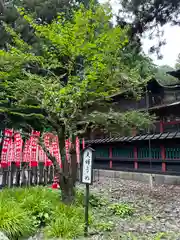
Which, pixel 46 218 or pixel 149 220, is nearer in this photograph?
pixel 46 218

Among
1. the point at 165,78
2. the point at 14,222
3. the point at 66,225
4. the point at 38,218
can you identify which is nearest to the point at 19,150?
the point at 38,218

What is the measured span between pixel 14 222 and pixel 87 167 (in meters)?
1.85

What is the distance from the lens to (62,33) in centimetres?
646

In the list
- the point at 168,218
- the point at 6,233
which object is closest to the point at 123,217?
the point at 168,218

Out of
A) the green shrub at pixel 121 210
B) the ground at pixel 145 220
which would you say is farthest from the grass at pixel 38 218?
the green shrub at pixel 121 210

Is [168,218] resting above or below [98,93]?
below

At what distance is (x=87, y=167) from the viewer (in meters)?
4.84

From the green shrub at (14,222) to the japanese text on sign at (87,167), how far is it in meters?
1.48

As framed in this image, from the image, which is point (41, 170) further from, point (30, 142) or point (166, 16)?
point (166, 16)

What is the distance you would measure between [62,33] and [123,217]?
18.0 ft

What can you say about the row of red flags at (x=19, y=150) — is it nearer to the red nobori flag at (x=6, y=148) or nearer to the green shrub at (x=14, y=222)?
the red nobori flag at (x=6, y=148)

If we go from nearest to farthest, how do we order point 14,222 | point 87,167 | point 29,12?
point 14,222 < point 87,167 < point 29,12

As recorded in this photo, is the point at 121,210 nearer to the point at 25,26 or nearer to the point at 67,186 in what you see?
the point at 67,186

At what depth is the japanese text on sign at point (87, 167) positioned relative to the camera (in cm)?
477
